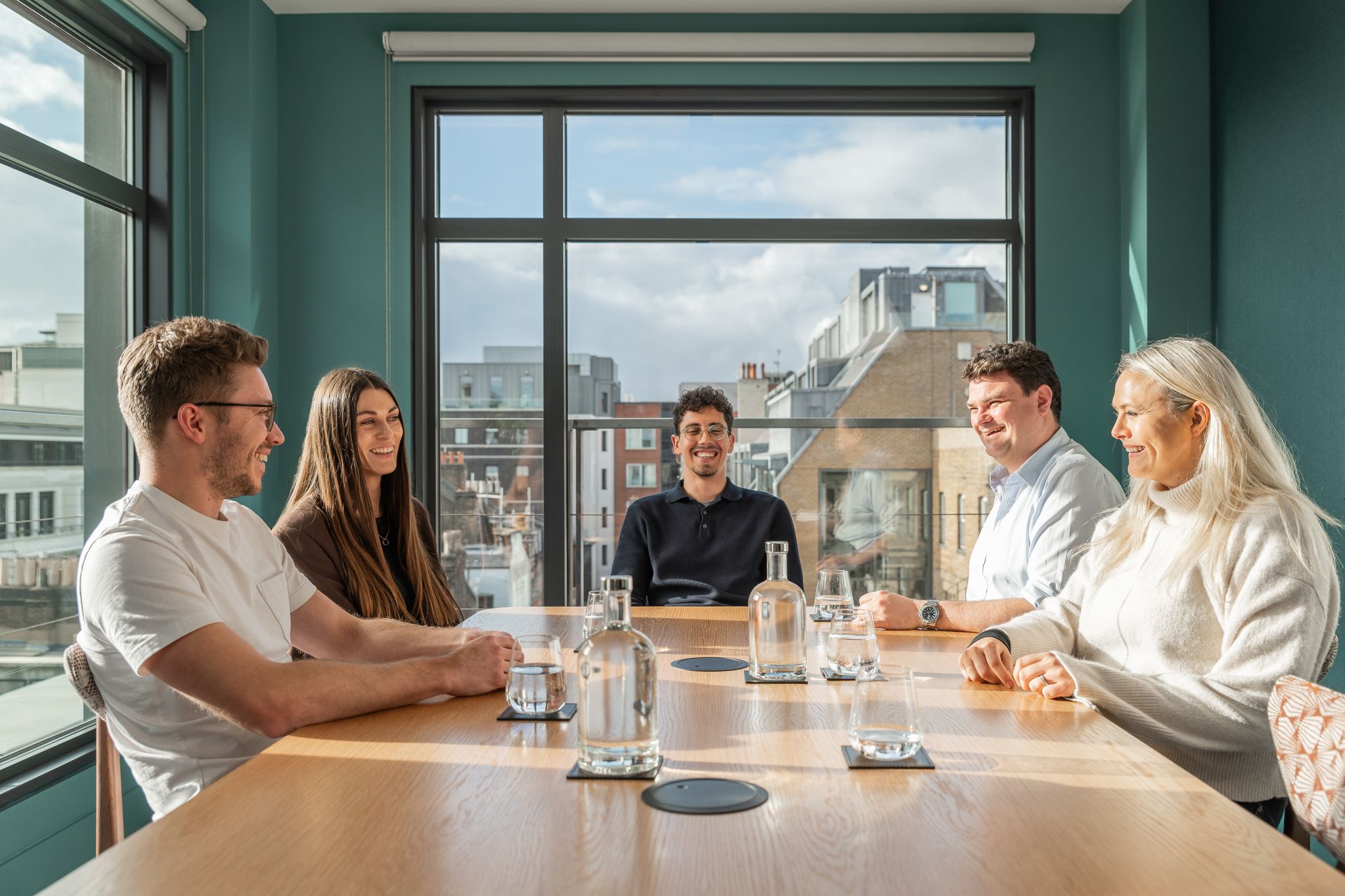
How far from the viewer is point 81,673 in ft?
5.32

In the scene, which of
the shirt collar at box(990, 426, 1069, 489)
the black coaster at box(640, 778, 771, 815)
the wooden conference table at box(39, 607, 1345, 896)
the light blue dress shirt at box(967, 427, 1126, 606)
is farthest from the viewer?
the shirt collar at box(990, 426, 1069, 489)

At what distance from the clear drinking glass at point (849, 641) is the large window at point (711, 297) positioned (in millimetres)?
2387

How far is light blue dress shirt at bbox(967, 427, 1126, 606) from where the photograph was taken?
2582 millimetres

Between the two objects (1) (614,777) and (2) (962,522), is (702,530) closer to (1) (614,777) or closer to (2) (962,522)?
(2) (962,522)

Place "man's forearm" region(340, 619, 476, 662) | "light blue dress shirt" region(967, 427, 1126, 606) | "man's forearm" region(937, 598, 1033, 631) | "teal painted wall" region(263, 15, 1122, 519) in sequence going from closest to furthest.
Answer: "man's forearm" region(340, 619, 476, 662) < "man's forearm" region(937, 598, 1033, 631) < "light blue dress shirt" region(967, 427, 1126, 606) < "teal painted wall" region(263, 15, 1122, 519)

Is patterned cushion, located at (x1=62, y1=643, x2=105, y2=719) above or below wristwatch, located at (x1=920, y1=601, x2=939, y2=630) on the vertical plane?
above

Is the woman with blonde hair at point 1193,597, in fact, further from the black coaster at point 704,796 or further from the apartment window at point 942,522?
the apartment window at point 942,522

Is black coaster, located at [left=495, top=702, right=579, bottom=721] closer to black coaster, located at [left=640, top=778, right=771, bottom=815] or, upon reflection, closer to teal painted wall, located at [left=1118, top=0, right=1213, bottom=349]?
black coaster, located at [left=640, top=778, right=771, bottom=815]

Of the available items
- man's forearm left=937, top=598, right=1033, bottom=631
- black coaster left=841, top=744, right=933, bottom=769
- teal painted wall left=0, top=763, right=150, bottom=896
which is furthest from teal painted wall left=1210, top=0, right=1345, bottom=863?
teal painted wall left=0, top=763, right=150, bottom=896

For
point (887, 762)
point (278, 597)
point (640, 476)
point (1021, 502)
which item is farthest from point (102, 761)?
point (640, 476)

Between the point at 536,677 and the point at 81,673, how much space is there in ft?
2.31

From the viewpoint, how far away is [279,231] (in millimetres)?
4164

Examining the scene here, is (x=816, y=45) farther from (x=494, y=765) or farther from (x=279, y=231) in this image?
(x=494, y=765)

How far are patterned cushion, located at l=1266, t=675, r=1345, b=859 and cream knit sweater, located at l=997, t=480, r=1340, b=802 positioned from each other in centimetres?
27
